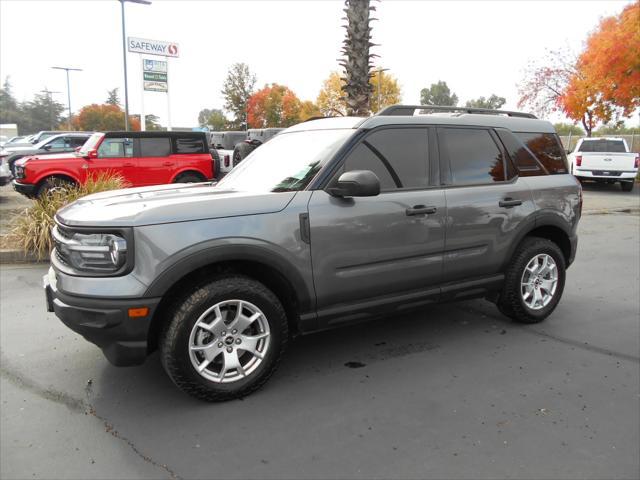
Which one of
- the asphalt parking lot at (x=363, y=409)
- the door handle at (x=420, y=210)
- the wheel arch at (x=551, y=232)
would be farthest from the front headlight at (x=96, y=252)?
the wheel arch at (x=551, y=232)

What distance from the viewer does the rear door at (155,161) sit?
11594 mm

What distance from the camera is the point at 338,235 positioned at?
3.45m

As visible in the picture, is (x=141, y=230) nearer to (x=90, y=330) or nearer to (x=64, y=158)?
(x=90, y=330)

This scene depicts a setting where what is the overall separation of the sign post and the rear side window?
15.5 metres

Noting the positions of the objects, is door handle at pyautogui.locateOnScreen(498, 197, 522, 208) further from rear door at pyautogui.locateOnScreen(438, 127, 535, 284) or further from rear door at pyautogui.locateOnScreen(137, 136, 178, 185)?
rear door at pyautogui.locateOnScreen(137, 136, 178, 185)

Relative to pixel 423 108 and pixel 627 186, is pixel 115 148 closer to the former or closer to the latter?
pixel 423 108

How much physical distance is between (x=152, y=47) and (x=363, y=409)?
18.4m

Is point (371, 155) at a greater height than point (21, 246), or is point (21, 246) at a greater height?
point (371, 155)

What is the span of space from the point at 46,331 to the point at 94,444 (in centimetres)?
210

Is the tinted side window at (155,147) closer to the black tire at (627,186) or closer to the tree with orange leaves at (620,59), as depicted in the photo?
the black tire at (627,186)

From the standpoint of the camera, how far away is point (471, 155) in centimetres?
424

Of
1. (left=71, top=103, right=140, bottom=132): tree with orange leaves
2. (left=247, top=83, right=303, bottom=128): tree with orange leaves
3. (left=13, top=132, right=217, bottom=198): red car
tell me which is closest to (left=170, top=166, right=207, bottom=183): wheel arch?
(left=13, top=132, right=217, bottom=198): red car

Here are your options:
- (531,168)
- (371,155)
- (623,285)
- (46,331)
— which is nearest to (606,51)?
(623,285)

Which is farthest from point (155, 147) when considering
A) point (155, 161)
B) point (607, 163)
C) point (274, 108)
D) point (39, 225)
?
point (274, 108)
